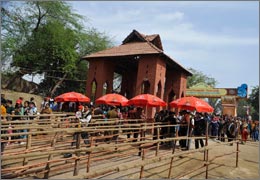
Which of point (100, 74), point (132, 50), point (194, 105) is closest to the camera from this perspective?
point (194, 105)

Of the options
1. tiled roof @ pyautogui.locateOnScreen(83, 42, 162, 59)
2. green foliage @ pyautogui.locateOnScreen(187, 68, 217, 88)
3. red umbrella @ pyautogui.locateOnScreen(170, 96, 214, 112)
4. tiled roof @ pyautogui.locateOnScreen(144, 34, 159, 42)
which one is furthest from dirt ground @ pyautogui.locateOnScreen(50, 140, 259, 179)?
green foliage @ pyautogui.locateOnScreen(187, 68, 217, 88)

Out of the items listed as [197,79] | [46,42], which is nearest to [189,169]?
[46,42]

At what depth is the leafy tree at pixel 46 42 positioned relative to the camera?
82.6ft

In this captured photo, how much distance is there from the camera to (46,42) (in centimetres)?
2598

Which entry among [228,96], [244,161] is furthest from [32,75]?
[244,161]

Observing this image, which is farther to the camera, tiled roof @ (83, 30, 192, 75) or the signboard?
the signboard

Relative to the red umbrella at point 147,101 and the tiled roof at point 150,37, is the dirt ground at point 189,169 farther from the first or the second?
the tiled roof at point 150,37

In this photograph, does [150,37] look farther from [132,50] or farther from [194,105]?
[194,105]

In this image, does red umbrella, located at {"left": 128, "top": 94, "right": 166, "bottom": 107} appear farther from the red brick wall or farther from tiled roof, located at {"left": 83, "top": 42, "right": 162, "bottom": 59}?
the red brick wall

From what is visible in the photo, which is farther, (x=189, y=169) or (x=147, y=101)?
(x=147, y=101)

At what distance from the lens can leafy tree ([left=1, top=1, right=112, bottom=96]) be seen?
991 inches

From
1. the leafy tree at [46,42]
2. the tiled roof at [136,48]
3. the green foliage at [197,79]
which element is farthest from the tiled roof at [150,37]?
the green foliage at [197,79]

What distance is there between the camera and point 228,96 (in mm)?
28641

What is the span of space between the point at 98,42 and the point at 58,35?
542cm
